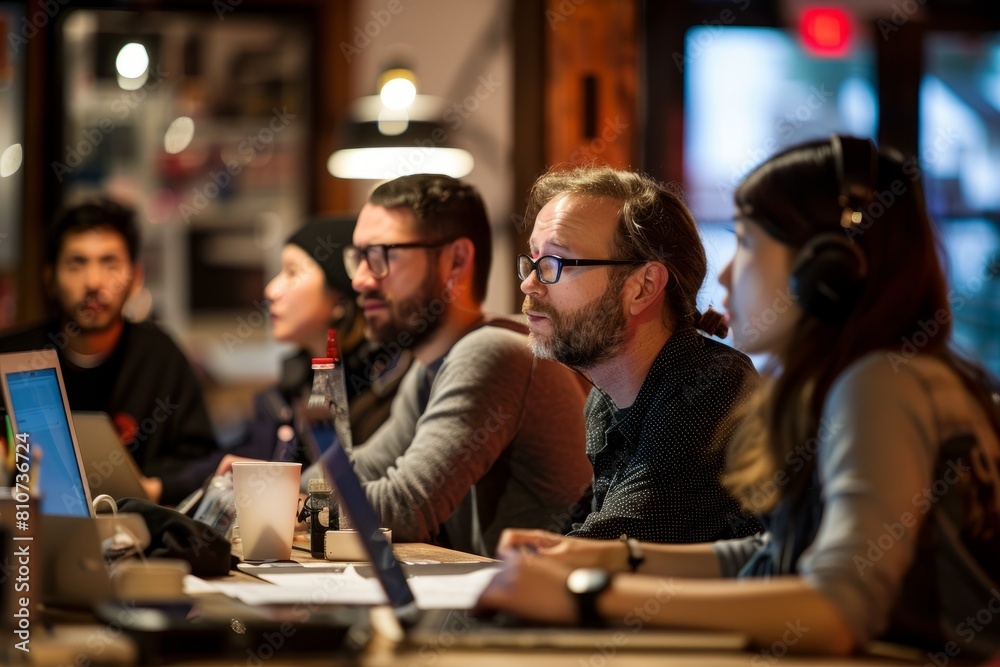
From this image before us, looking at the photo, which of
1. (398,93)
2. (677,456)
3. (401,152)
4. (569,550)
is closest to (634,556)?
(569,550)

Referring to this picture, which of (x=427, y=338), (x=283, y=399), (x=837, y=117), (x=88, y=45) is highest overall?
(x=88, y=45)

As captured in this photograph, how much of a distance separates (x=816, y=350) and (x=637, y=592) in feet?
1.07

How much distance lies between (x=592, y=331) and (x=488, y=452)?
44 cm

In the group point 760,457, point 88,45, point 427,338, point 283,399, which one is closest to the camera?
point 760,457

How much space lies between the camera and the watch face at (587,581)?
1212 millimetres

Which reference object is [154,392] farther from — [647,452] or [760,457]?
[760,457]

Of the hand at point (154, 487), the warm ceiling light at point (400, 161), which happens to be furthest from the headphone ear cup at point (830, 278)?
the warm ceiling light at point (400, 161)

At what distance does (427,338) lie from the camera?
2699 millimetres

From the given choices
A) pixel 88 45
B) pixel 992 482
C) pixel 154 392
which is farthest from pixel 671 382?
pixel 88 45
